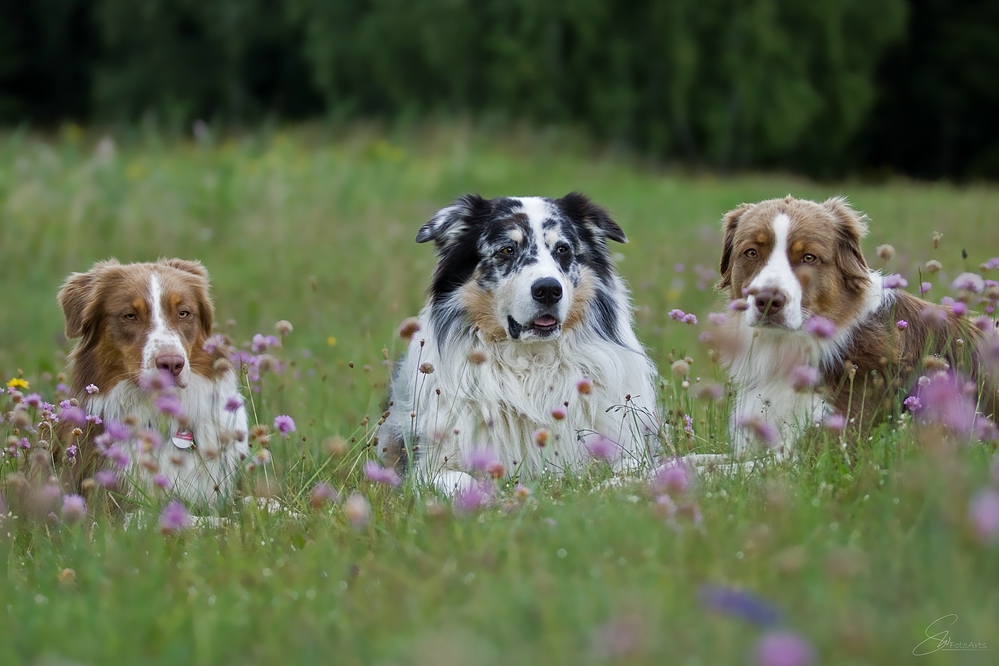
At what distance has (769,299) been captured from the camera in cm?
410

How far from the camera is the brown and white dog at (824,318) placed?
14.0 ft

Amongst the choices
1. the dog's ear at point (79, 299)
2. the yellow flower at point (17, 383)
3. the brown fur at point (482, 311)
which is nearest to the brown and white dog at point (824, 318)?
the brown fur at point (482, 311)

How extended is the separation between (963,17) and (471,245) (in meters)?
28.2

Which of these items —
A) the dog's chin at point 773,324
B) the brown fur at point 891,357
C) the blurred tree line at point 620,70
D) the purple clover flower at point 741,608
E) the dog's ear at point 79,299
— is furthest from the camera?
the blurred tree line at point 620,70

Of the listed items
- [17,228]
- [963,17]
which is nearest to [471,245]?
[17,228]

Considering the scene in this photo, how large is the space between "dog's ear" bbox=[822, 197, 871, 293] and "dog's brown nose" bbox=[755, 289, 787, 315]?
48 centimetres

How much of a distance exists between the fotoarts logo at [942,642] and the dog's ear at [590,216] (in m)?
3.10

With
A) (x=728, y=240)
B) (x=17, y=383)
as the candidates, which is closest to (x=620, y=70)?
(x=728, y=240)

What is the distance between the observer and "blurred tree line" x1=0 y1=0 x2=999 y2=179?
76.5 feet

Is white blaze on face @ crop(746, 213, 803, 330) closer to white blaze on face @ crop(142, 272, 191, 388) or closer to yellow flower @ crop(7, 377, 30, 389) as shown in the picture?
white blaze on face @ crop(142, 272, 191, 388)

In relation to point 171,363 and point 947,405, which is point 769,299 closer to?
point 947,405

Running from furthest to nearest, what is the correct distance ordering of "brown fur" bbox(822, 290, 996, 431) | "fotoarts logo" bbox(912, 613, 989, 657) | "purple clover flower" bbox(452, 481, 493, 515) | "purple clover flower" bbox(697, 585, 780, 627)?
"brown fur" bbox(822, 290, 996, 431) < "purple clover flower" bbox(452, 481, 493, 515) < "fotoarts logo" bbox(912, 613, 989, 657) < "purple clover flower" bbox(697, 585, 780, 627)

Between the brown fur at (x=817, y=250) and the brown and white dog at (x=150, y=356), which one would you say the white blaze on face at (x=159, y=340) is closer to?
the brown and white dog at (x=150, y=356)

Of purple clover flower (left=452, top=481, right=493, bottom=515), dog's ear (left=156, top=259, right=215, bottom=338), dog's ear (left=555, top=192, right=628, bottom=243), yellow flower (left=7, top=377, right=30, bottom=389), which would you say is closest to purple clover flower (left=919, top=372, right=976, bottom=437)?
purple clover flower (left=452, top=481, right=493, bottom=515)
